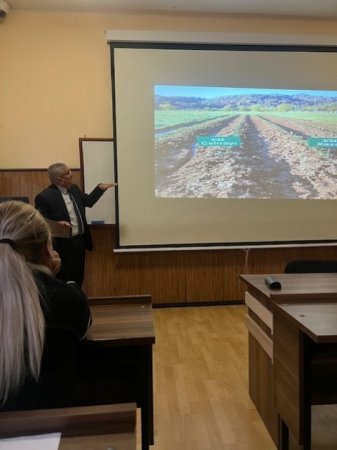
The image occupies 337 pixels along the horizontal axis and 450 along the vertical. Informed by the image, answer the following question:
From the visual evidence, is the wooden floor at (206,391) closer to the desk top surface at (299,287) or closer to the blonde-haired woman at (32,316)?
the desk top surface at (299,287)

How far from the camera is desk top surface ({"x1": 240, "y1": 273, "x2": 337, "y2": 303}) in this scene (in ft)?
5.47

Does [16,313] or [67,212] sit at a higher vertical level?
[67,212]

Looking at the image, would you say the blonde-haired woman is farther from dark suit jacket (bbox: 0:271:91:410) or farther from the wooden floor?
the wooden floor

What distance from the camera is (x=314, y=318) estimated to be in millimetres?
1398

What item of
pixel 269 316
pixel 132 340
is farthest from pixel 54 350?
pixel 269 316

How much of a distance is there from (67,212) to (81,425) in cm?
290

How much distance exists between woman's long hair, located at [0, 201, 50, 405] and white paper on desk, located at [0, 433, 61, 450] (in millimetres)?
195

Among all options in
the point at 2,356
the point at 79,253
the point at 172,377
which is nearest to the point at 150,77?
the point at 79,253

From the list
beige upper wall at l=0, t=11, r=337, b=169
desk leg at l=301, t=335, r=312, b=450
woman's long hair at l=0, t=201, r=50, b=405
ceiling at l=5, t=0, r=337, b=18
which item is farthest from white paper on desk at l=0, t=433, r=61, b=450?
ceiling at l=5, t=0, r=337, b=18

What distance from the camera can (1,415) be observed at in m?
0.84

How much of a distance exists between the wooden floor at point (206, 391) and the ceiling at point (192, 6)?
312cm

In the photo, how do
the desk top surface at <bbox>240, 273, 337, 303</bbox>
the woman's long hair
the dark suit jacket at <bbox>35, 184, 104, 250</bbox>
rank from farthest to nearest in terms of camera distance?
the dark suit jacket at <bbox>35, 184, 104, 250</bbox>
the desk top surface at <bbox>240, 273, 337, 303</bbox>
the woman's long hair

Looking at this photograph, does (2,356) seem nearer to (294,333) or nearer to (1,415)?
(1,415)

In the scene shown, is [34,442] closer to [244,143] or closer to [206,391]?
[206,391]
